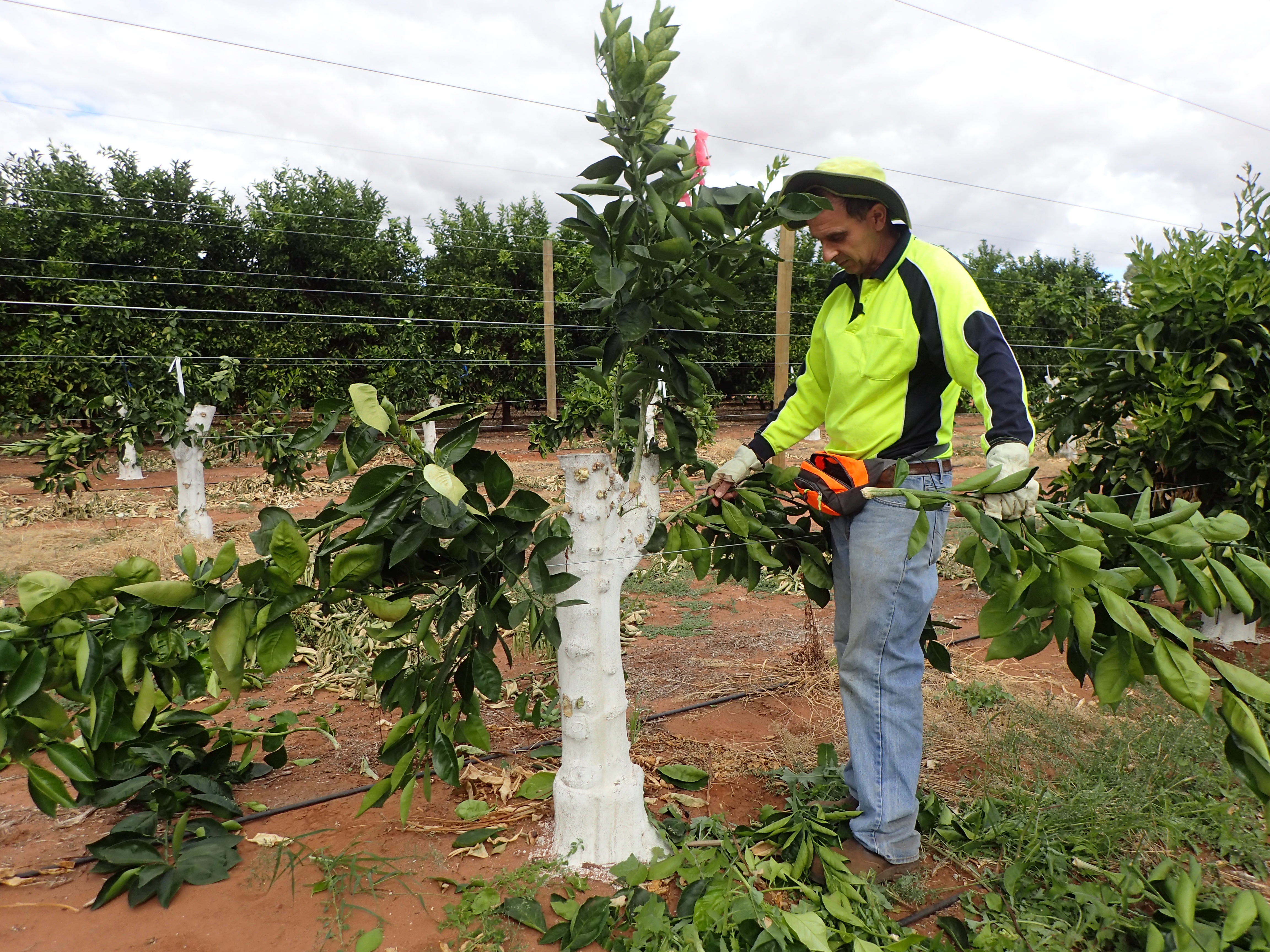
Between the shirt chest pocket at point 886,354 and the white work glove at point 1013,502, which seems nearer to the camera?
the white work glove at point 1013,502

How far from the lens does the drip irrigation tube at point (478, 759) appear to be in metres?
2.15

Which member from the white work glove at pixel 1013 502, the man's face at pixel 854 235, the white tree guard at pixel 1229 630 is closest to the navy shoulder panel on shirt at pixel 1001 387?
the white work glove at pixel 1013 502

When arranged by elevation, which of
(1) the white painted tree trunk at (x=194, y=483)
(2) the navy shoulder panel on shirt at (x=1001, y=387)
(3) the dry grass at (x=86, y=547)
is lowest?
(3) the dry grass at (x=86, y=547)

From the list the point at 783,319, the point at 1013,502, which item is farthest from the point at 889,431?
the point at 783,319

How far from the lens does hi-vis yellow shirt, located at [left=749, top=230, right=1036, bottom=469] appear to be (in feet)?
6.21

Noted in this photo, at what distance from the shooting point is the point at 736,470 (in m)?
2.35

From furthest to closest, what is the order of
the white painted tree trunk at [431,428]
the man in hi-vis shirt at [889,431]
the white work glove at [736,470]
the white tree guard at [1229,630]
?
the white painted tree trunk at [431,428] → the white tree guard at [1229,630] → the white work glove at [736,470] → the man in hi-vis shirt at [889,431]

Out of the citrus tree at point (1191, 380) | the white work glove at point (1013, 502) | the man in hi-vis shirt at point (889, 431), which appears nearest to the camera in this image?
the white work glove at point (1013, 502)

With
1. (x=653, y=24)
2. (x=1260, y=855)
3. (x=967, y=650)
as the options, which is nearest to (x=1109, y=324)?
(x=967, y=650)

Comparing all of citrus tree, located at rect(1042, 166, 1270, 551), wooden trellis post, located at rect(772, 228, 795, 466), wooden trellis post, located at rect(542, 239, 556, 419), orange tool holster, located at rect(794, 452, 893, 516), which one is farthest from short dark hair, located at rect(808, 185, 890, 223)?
wooden trellis post, located at rect(542, 239, 556, 419)

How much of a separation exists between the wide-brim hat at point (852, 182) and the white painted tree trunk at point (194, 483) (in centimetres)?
640

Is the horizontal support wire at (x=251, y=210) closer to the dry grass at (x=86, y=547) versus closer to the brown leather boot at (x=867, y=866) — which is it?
the dry grass at (x=86, y=547)

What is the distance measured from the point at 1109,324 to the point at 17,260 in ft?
65.2

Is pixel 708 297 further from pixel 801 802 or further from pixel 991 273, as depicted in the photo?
pixel 991 273
